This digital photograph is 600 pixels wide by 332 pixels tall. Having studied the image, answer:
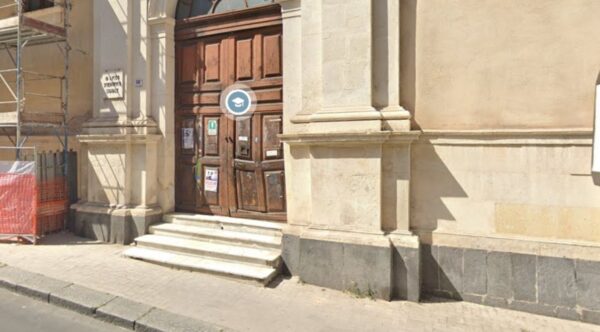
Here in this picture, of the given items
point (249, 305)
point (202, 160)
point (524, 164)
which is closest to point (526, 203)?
point (524, 164)

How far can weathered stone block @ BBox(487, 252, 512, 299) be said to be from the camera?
13.0 ft

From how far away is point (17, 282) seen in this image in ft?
14.4

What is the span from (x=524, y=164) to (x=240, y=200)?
12.7ft

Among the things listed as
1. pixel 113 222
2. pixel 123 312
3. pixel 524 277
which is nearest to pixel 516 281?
pixel 524 277

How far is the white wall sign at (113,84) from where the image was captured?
6.12 metres

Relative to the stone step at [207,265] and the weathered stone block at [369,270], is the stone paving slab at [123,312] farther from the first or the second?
the weathered stone block at [369,270]

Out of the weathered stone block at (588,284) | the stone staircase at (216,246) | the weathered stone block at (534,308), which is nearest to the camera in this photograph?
the weathered stone block at (588,284)

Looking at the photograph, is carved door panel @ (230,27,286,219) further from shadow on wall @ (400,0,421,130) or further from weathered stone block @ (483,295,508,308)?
weathered stone block @ (483,295,508,308)

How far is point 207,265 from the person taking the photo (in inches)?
190

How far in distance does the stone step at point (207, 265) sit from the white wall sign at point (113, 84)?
2.62m

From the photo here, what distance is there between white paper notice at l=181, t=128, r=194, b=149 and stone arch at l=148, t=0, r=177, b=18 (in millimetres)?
1882

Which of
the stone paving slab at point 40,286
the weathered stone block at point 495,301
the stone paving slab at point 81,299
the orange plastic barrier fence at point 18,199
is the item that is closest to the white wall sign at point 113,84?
the orange plastic barrier fence at point 18,199

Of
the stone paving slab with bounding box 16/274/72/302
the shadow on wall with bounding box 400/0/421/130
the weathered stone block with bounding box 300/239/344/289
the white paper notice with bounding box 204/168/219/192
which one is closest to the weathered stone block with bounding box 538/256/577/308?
the shadow on wall with bounding box 400/0/421/130

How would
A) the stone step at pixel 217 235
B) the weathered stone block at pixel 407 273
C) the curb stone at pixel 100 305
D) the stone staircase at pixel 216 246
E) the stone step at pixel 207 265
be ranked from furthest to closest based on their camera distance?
the stone step at pixel 217 235 → the stone staircase at pixel 216 246 → the stone step at pixel 207 265 → the weathered stone block at pixel 407 273 → the curb stone at pixel 100 305
